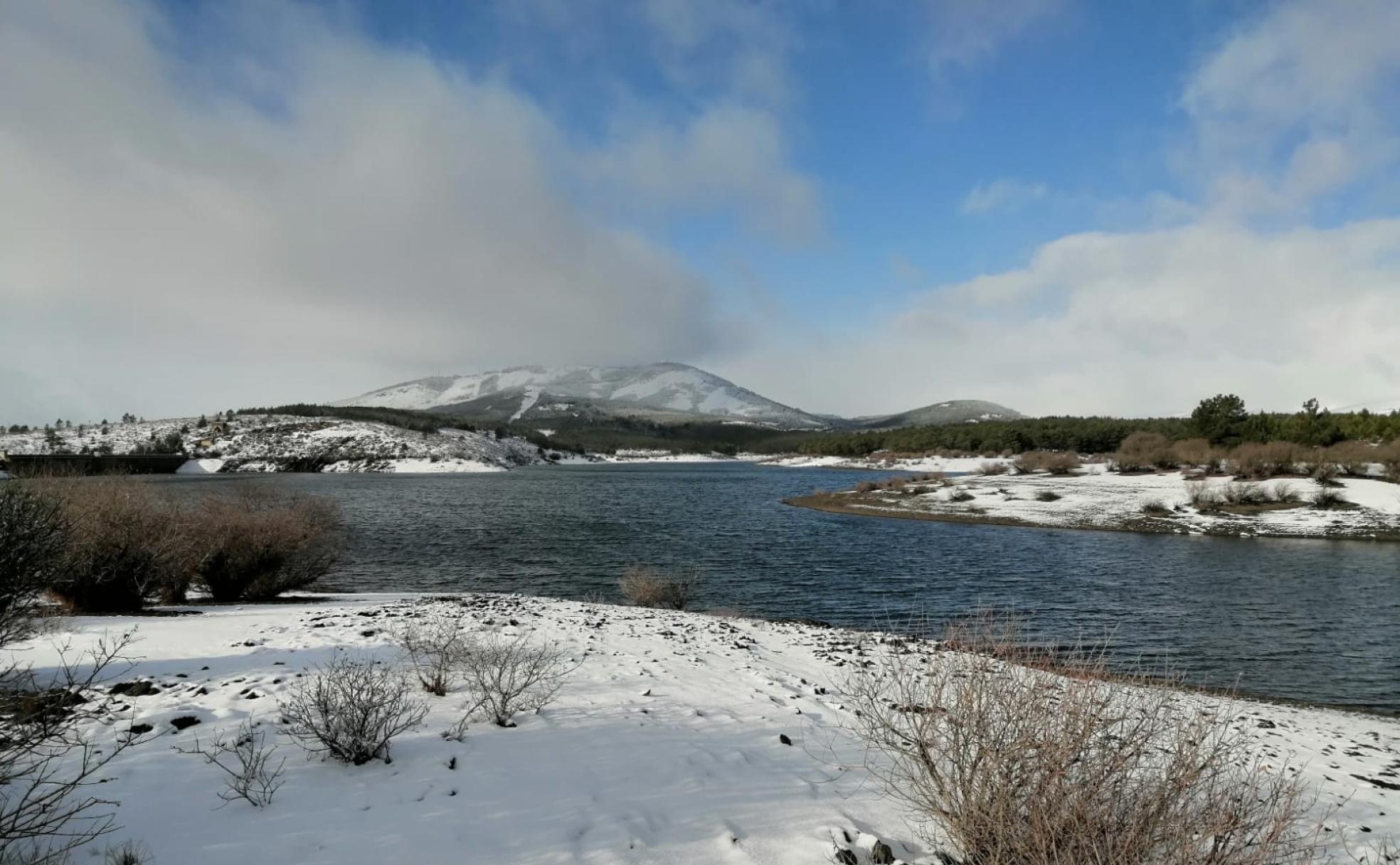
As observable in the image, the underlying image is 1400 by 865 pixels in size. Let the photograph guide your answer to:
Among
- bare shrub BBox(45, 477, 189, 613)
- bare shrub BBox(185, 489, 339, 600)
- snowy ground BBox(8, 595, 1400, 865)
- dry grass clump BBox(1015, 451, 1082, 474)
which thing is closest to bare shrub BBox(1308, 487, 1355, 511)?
dry grass clump BBox(1015, 451, 1082, 474)

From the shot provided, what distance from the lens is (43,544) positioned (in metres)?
7.77

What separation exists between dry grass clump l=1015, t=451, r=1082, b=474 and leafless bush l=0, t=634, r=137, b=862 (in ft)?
304

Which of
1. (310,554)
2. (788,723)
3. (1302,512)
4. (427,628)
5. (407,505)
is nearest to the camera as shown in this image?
(788,723)

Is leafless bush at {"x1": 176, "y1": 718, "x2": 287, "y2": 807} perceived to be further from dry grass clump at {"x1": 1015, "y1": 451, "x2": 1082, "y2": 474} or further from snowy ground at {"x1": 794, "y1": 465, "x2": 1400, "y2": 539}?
dry grass clump at {"x1": 1015, "y1": 451, "x2": 1082, "y2": 474}

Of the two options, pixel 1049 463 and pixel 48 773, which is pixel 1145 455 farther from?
pixel 48 773

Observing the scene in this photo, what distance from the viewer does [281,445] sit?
160625 mm

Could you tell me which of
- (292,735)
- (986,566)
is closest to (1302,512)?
(986,566)

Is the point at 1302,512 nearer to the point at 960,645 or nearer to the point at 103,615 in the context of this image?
the point at 960,645

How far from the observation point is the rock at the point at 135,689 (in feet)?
29.6

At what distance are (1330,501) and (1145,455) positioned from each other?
3670 cm

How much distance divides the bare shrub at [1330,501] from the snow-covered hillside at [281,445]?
484 ft

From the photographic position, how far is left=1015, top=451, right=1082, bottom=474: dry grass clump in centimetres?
8269

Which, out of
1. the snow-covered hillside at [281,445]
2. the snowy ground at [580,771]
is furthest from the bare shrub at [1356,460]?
the snow-covered hillside at [281,445]

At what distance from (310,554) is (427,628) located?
1162 cm
